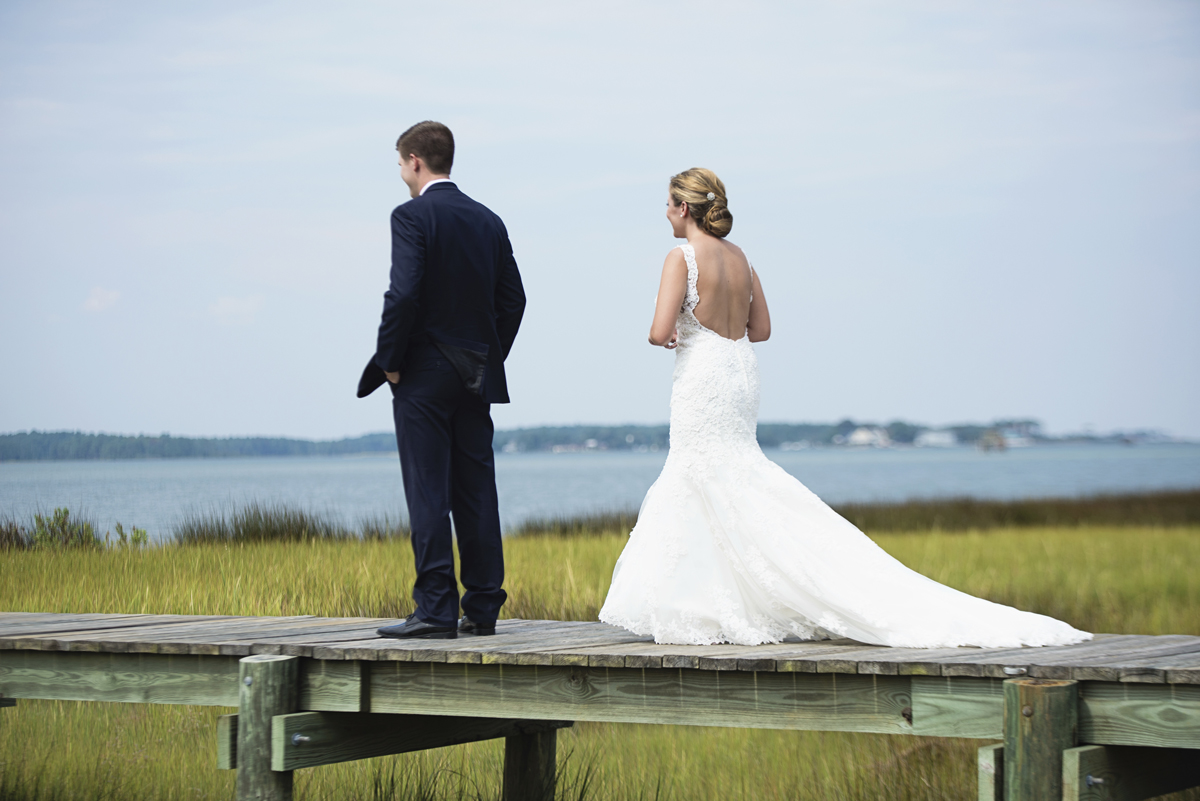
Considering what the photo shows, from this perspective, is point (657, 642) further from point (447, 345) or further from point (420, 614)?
Result: point (447, 345)

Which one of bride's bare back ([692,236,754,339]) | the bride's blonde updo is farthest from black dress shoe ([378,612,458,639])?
the bride's blonde updo

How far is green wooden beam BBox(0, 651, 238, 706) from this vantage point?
17.4 feet

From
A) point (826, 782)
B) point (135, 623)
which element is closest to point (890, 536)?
point (826, 782)

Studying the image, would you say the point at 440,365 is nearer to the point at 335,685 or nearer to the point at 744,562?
the point at 335,685

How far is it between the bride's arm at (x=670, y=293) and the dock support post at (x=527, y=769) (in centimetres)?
244

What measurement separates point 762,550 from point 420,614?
148 cm

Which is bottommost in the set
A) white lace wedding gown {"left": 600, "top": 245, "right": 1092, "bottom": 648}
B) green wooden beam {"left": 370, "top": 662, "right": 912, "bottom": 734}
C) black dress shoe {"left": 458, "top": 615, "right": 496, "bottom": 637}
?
green wooden beam {"left": 370, "top": 662, "right": 912, "bottom": 734}

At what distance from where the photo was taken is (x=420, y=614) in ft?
17.1

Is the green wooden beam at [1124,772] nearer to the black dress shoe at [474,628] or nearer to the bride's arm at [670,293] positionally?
the bride's arm at [670,293]

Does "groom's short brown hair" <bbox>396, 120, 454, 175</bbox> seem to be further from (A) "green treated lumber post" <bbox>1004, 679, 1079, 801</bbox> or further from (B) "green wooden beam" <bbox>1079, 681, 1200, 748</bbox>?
(B) "green wooden beam" <bbox>1079, 681, 1200, 748</bbox>

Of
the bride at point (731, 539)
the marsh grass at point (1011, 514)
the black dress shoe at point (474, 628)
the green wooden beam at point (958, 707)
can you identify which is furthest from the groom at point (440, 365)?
the marsh grass at point (1011, 514)

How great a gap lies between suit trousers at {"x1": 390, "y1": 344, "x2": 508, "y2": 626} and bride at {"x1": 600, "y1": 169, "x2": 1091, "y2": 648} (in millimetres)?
648

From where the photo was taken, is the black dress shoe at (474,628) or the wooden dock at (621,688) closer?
the wooden dock at (621,688)

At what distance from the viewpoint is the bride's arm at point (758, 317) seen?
219 inches
